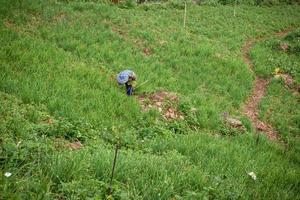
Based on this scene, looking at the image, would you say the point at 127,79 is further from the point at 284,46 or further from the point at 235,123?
the point at 284,46

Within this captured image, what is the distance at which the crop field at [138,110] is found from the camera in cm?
502

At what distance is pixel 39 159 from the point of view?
189 inches

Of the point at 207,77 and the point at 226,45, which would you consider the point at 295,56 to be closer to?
the point at 226,45

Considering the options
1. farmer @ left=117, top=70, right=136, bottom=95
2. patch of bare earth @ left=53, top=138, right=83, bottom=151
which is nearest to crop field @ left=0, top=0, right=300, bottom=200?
patch of bare earth @ left=53, top=138, right=83, bottom=151

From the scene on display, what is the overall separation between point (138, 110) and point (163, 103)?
Result: 4.45ft

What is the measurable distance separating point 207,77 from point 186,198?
9.77 metres

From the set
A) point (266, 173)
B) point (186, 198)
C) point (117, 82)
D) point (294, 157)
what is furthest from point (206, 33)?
point (186, 198)

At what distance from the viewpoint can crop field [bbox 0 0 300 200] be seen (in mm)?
5016

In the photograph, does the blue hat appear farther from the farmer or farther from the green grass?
the green grass

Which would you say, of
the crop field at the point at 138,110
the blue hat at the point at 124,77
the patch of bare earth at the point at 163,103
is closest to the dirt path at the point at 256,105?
the crop field at the point at 138,110

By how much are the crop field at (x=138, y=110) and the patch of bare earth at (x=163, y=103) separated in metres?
0.07

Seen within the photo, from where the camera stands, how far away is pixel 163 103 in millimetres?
10562

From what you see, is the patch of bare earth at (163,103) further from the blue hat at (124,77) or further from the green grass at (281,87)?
the green grass at (281,87)

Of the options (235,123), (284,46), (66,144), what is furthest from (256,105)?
(284,46)
